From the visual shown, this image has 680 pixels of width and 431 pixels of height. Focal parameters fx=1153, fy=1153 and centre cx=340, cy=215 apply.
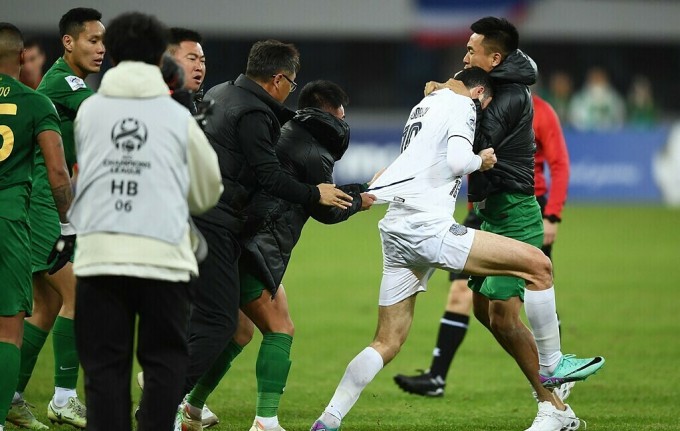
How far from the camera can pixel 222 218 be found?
6.60 m

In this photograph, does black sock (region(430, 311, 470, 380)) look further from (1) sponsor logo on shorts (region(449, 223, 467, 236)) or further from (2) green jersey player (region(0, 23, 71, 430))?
(2) green jersey player (region(0, 23, 71, 430))

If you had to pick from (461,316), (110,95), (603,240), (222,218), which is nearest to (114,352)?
(110,95)

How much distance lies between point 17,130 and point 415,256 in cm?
239

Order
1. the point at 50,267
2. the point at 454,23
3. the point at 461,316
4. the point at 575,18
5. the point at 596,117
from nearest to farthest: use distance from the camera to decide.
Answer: the point at 50,267, the point at 461,316, the point at 596,117, the point at 454,23, the point at 575,18

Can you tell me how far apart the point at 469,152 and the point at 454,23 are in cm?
2413

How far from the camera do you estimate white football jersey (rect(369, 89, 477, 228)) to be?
6.79 metres

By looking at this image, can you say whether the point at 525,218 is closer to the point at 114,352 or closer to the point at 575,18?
the point at 114,352

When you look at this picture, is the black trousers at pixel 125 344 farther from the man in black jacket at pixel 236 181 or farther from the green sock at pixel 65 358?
the green sock at pixel 65 358

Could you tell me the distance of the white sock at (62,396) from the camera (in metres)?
7.42

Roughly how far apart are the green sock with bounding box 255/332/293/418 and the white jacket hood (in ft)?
7.71

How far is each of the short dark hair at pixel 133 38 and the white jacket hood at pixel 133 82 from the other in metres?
0.06

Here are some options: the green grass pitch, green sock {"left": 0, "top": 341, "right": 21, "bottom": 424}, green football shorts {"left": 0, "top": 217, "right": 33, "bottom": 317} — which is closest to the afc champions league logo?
green football shorts {"left": 0, "top": 217, "right": 33, "bottom": 317}

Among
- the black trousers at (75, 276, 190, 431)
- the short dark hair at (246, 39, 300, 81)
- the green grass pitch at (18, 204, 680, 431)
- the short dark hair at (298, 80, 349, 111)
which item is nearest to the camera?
the black trousers at (75, 276, 190, 431)

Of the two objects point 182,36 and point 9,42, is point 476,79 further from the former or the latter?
point 9,42
